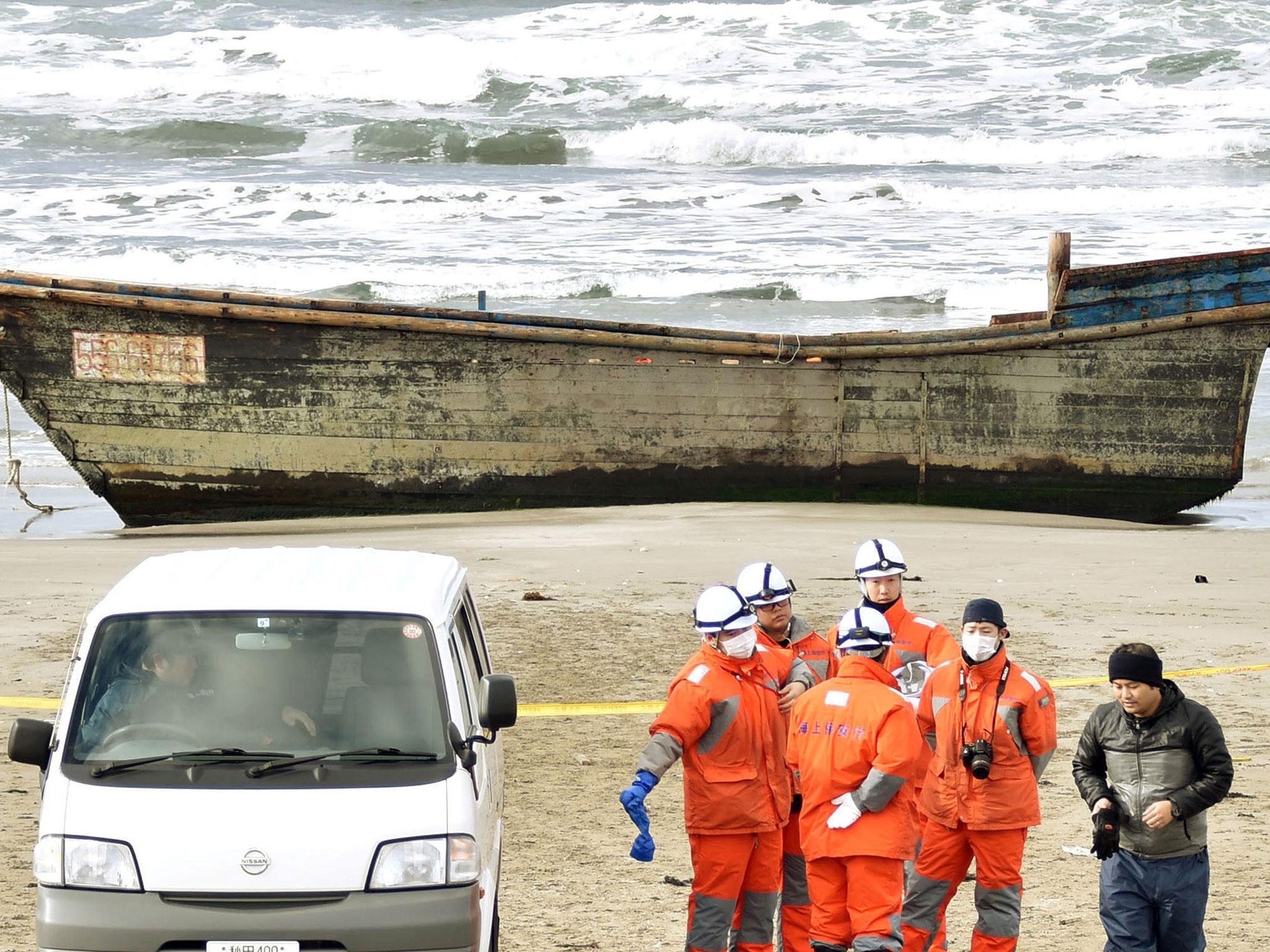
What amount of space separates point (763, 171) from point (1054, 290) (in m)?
27.7

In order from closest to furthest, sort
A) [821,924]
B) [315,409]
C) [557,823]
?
[821,924] → [557,823] → [315,409]

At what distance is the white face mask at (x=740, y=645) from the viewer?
18.2 feet

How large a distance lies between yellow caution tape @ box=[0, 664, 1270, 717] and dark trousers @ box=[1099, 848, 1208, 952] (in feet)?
13.5

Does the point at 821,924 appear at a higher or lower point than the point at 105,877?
lower

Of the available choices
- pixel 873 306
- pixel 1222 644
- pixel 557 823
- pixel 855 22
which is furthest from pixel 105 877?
pixel 855 22

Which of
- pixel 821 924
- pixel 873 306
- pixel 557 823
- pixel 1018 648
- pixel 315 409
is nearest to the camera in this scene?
pixel 821 924

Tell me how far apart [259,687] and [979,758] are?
257 cm

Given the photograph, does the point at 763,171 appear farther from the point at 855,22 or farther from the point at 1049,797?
the point at 1049,797

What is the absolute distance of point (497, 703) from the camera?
5.36m

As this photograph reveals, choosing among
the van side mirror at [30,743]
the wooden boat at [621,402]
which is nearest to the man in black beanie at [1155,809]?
the van side mirror at [30,743]

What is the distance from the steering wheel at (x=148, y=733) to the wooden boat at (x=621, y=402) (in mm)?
10813

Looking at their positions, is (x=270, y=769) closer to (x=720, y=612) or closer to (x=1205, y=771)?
(x=720, y=612)

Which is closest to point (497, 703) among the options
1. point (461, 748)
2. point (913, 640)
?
point (461, 748)

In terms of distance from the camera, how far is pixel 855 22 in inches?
2116
